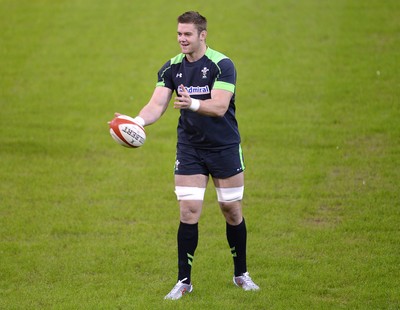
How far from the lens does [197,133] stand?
829 cm

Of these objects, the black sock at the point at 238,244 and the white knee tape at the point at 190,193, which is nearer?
the white knee tape at the point at 190,193

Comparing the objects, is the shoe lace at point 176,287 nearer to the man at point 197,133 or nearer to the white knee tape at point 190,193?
the man at point 197,133

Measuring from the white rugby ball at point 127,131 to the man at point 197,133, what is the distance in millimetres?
173

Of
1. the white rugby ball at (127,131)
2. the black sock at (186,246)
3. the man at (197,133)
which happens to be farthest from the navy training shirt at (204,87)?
the black sock at (186,246)

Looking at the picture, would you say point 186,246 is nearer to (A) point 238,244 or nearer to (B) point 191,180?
(A) point 238,244

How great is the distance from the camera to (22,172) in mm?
12969

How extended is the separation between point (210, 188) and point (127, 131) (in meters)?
4.70

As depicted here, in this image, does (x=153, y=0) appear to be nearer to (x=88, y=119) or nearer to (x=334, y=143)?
(x=88, y=119)

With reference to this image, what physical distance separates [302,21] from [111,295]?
1214 cm

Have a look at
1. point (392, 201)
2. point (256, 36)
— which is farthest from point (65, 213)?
point (256, 36)

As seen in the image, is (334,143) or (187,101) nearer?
(187,101)

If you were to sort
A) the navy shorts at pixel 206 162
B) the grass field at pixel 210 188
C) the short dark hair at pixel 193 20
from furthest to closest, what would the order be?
the grass field at pixel 210 188 < the navy shorts at pixel 206 162 < the short dark hair at pixel 193 20

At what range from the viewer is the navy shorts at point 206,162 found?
8.30 meters

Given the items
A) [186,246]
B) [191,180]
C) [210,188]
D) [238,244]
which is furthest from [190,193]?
[210,188]
